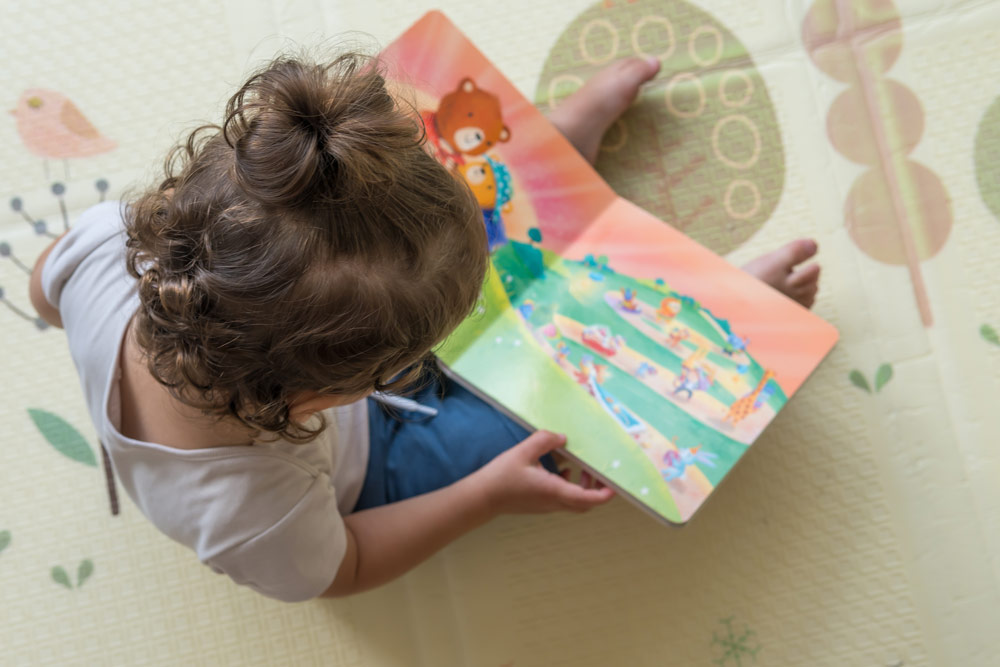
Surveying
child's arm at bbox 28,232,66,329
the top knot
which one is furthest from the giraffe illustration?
child's arm at bbox 28,232,66,329

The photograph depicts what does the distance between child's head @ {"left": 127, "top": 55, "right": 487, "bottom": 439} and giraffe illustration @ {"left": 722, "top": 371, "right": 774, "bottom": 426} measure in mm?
266

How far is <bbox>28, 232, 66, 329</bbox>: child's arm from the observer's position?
59cm

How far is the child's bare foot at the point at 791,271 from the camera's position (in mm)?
613

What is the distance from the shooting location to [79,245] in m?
0.50

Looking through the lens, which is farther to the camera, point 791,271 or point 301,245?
point 791,271

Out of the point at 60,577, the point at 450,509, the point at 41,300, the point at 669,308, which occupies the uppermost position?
the point at 669,308

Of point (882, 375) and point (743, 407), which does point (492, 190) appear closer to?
point (743, 407)

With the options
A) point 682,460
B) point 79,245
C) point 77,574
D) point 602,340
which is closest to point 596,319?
point 602,340

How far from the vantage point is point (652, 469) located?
1.76 ft

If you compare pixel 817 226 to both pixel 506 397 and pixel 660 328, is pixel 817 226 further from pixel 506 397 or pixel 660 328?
pixel 506 397

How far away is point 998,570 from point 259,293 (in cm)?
60

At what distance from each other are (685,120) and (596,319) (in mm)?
219

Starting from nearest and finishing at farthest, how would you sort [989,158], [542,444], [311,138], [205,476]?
[311,138] → [205,476] → [542,444] → [989,158]

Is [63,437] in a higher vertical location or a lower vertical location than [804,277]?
lower
